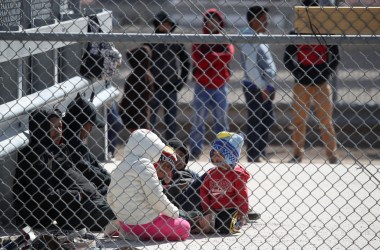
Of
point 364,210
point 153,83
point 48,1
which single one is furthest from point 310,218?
point 153,83

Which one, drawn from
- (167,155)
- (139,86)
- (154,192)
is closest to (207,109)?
(139,86)

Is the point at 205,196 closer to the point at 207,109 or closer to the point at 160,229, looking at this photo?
the point at 160,229

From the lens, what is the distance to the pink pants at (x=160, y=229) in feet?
22.9

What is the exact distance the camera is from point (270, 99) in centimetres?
1116

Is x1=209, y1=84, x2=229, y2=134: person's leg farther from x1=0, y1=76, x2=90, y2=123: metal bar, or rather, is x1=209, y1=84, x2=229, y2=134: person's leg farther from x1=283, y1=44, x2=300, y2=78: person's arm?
x1=0, y1=76, x2=90, y2=123: metal bar

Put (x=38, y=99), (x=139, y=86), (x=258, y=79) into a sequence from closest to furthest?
(x=38, y=99)
(x=139, y=86)
(x=258, y=79)

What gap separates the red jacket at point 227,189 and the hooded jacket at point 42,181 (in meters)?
0.93

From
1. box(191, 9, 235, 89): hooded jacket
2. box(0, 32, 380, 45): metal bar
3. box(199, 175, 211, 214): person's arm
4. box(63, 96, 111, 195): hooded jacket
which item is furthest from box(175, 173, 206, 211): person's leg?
box(191, 9, 235, 89): hooded jacket

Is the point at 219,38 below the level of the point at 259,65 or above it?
above

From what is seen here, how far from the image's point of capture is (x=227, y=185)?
23.9 feet

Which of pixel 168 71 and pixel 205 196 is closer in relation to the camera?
pixel 205 196

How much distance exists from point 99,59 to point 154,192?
2.30m

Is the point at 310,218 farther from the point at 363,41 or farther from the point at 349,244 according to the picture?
the point at 363,41

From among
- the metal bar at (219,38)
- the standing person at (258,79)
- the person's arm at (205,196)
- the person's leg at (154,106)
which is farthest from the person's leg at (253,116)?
the metal bar at (219,38)
